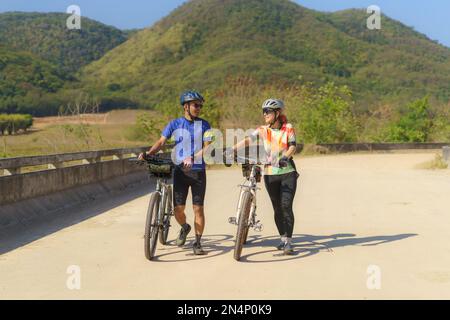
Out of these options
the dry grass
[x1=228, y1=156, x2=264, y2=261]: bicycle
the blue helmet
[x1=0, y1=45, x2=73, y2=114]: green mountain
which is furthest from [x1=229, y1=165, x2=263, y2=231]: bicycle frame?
[x1=0, y1=45, x2=73, y2=114]: green mountain

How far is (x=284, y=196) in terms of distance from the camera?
8.40 m

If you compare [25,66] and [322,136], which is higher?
[25,66]

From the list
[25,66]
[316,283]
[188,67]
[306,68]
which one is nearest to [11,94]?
[25,66]

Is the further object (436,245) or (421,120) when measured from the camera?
(421,120)

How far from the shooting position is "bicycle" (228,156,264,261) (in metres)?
7.91

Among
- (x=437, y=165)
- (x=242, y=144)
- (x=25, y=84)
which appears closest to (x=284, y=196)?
(x=242, y=144)

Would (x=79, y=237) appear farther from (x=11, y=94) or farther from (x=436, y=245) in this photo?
(x=11, y=94)

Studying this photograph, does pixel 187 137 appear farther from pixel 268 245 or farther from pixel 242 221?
pixel 268 245

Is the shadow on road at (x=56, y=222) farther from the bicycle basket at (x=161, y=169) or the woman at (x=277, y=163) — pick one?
the woman at (x=277, y=163)

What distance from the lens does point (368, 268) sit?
7.50 metres

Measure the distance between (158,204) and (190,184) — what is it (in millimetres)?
464

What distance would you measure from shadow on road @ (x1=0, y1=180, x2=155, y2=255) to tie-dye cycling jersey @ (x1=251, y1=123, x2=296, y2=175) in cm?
336

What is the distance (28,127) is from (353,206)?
7053 cm

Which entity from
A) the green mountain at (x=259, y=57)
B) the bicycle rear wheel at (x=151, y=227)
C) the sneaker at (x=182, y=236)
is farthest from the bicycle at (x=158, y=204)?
the green mountain at (x=259, y=57)
